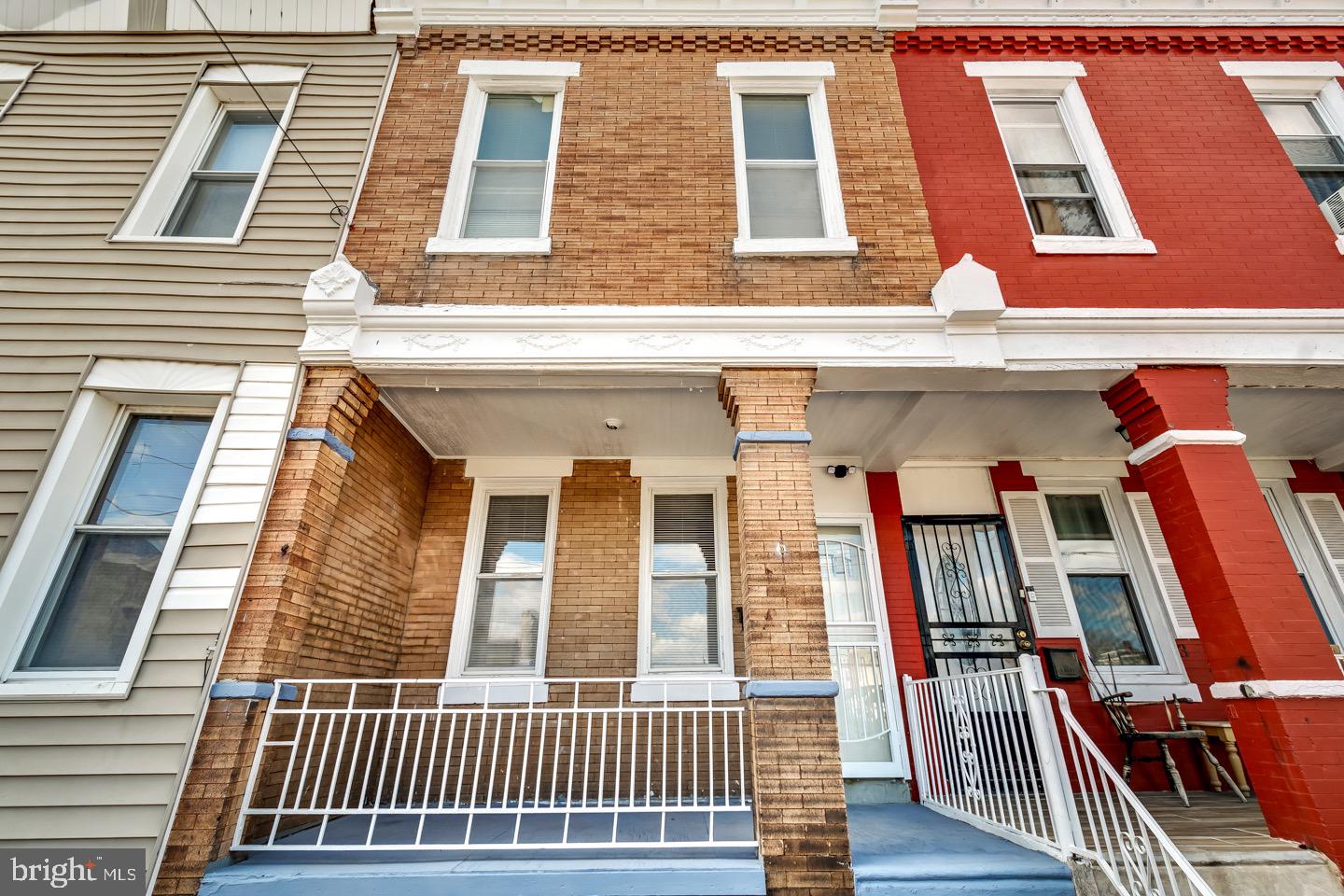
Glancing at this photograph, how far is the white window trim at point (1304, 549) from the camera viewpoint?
21.1 ft

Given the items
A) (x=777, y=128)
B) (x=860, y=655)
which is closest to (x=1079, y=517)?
(x=860, y=655)

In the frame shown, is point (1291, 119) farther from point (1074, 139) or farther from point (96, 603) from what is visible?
point (96, 603)

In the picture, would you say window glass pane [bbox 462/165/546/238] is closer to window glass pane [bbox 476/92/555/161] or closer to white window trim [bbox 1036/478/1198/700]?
window glass pane [bbox 476/92/555/161]

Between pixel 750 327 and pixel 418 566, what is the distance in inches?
164

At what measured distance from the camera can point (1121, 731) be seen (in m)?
5.66

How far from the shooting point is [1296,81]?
630cm

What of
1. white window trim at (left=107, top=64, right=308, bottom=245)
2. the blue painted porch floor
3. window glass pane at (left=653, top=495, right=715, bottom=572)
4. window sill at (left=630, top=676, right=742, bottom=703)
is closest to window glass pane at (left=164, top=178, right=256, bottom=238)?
white window trim at (left=107, top=64, right=308, bottom=245)

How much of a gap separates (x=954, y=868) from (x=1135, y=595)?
15.0 ft

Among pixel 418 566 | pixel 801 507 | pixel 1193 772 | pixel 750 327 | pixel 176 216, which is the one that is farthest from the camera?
pixel 418 566

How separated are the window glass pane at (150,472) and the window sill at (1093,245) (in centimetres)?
708

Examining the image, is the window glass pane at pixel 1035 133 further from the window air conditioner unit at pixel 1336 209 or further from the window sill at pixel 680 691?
the window sill at pixel 680 691

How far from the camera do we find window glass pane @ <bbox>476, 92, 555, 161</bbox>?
20.2 feet

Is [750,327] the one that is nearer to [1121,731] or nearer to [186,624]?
[186,624]

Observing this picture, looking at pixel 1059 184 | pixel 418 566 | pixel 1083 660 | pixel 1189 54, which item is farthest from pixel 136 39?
pixel 1083 660
